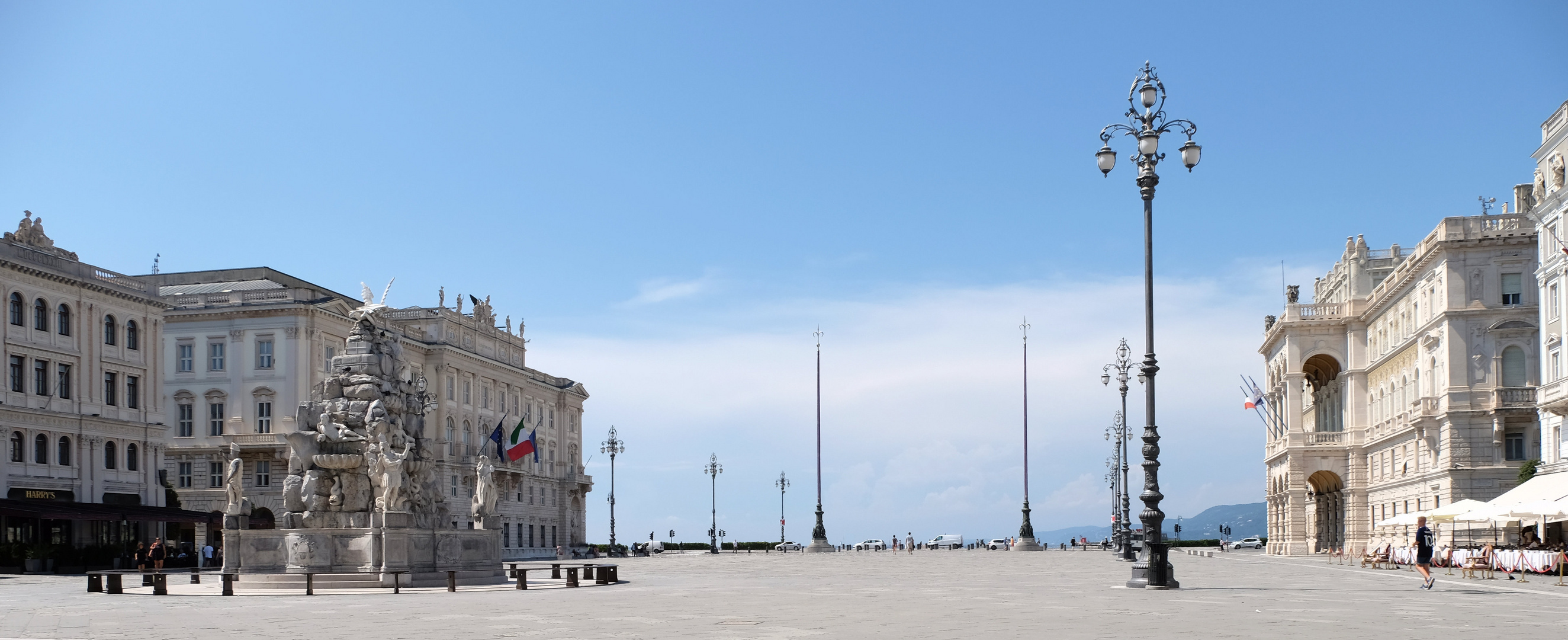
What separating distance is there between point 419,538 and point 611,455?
2883 inches

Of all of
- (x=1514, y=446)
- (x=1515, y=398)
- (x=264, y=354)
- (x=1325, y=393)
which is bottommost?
(x=1514, y=446)

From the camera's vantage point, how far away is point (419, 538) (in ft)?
114

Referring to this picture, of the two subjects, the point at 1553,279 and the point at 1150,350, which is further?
the point at 1553,279

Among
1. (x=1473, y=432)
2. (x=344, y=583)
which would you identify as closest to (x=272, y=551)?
(x=344, y=583)

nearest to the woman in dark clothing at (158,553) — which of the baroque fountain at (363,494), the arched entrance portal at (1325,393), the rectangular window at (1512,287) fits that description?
the baroque fountain at (363,494)

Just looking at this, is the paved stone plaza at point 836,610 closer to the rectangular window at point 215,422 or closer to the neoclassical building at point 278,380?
the neoclassical building at point 278,380

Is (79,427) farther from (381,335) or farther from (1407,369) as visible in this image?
(1407,369)

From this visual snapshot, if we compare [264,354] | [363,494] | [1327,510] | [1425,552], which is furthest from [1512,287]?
[264,354]

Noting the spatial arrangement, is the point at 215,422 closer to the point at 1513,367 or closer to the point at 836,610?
the point at 1513,367

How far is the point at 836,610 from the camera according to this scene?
2392 centimetres

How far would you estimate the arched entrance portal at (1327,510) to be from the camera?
75625 mm

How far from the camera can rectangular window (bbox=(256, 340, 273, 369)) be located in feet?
260

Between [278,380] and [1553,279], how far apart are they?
59424mm

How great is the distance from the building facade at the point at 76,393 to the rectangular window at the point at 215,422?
1124 centimetres
